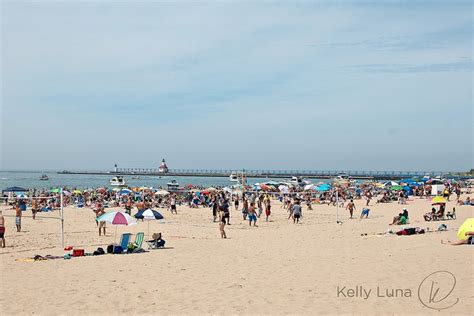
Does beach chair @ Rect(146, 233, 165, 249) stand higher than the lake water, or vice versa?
beach chair @ Rect(146, 233, 165, 249)

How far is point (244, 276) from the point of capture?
376 inches

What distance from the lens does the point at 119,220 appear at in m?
13.7

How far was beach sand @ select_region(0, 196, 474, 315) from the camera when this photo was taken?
745cm

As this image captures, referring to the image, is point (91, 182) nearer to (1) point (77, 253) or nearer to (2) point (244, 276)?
(1) point (77, 253)

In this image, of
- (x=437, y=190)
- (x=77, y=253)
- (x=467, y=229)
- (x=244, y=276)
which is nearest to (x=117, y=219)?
(x=77, y=253)

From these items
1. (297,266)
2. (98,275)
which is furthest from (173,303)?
(297,266)

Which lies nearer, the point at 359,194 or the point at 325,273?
the point at 325,273

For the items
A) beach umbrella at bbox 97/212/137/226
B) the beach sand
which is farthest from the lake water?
the beach sand

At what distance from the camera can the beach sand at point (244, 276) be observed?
745 centimetres

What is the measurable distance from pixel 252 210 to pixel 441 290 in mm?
13915

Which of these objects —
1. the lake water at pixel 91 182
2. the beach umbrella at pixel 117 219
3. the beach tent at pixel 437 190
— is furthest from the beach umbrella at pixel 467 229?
the lake water at pixel 91 182

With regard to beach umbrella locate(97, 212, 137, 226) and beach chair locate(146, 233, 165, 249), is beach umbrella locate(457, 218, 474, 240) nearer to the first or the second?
beach chair locate(146, 233, 165, 249)

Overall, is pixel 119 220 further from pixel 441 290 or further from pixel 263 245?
pixel 441 290

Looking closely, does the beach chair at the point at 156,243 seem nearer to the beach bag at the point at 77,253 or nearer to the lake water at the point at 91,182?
the beach bag at the point at 77,253
